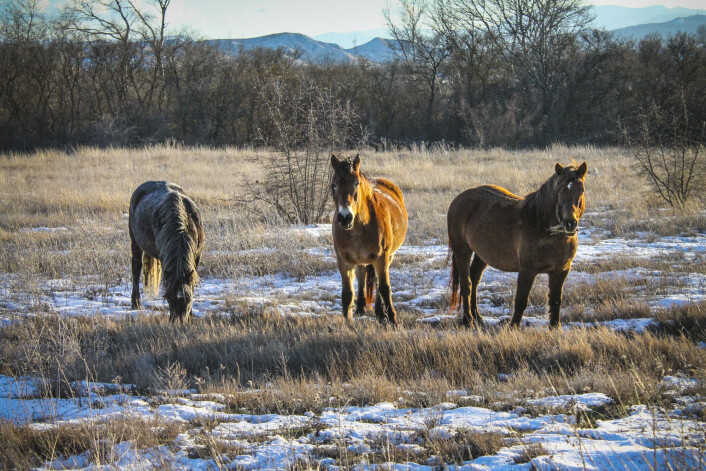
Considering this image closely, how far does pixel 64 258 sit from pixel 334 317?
18.4 ft

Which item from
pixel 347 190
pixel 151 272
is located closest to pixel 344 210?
pixel 347 190

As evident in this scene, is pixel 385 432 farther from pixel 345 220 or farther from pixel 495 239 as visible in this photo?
pixel 495 239

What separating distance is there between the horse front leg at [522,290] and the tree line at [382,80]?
72.2 ft

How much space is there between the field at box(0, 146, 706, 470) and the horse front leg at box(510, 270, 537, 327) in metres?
0.17

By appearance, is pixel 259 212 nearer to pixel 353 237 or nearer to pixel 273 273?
pixel 273 273

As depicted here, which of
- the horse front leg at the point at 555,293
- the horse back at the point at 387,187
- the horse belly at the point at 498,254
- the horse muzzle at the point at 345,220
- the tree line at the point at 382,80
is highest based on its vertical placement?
the tree line at the point at 382,80

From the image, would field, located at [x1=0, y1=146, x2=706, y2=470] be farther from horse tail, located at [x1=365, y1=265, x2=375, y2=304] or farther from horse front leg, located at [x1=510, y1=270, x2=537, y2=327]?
horse tail, located at [x1=365, y1=265, x2=375, y2=304]

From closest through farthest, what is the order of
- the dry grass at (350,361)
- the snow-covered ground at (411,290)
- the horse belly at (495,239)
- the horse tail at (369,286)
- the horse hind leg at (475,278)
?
the dry grass at (350,361), the horse belly at (495,239), the horse hind leg at (475,278), the snow-covered ground at (411,290), the horse tail at (369,286)

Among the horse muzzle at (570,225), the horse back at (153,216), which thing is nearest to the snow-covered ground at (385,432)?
the horse muzzle at (570,225)

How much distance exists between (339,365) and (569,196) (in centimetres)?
256

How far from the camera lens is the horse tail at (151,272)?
7.16 m

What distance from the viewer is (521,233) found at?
5145mm

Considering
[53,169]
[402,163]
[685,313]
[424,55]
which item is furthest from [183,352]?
[424,55]

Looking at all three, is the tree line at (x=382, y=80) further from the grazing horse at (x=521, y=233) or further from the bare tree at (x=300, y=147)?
the grazing horse at (x=521, y=233)
